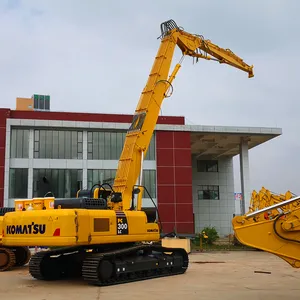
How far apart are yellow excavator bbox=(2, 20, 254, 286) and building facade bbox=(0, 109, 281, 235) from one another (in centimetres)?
1963

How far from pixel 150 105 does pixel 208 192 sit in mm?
36326

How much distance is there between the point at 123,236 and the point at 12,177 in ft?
78.1

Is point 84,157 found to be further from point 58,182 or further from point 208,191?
point 208,191

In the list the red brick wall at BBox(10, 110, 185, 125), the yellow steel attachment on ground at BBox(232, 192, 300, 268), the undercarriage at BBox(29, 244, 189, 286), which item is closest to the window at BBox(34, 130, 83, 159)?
the red brick wall at BBox(10, 110, 185, 125)

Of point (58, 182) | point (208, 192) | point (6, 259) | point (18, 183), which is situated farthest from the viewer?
point (208, 192)

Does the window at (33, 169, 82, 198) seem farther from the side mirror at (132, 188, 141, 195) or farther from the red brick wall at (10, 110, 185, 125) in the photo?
the side mirror at (132, 188, 141, 195)

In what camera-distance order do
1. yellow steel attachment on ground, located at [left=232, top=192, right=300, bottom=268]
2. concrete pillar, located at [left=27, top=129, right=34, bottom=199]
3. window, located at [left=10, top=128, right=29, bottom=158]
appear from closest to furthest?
yellow steel attachment on ground, located at [left=232, top=192, right=300, bottom=268] < concrete pillar, located at [left=27, top=129, right=34, bottom=199] < window, located at [left=10, top=128, right=29, bottom=158]

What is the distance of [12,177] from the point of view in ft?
115

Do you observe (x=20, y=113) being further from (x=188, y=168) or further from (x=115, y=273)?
(x=115, y=273)

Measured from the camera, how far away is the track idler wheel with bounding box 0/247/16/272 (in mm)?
16906

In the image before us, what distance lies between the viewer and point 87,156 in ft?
120

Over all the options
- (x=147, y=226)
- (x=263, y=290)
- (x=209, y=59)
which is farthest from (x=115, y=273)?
(x=209, y=59)

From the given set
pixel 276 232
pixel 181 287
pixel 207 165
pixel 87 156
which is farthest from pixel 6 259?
pixel 207 165

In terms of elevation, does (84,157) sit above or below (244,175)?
above
